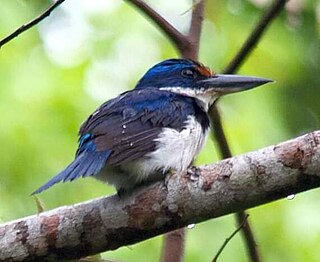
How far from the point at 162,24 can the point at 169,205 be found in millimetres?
992

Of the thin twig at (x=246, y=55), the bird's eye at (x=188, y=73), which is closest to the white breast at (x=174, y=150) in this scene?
the thin twig at (x=246, y=55)

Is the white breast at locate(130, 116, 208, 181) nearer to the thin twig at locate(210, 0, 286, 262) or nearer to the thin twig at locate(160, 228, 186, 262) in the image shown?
the thin twig at locate(210, 0, 286, 262)

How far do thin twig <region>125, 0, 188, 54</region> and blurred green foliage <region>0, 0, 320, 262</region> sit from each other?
747 millimetres

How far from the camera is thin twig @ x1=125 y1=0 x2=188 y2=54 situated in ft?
11.7

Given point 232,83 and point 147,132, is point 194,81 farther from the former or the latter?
point 147,132

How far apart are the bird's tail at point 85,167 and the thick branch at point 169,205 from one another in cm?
16

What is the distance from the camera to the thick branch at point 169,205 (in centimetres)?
265

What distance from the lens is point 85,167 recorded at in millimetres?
3117

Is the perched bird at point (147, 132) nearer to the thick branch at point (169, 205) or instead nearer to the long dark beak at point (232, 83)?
the long dark beak at point (232, 83)

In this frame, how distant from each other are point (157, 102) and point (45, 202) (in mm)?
1282

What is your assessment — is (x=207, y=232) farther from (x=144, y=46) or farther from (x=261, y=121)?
(x=144, y=46)

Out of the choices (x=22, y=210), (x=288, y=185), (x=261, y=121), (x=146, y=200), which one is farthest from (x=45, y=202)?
(x=288, y=185)

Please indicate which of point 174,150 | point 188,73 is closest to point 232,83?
point 188,73

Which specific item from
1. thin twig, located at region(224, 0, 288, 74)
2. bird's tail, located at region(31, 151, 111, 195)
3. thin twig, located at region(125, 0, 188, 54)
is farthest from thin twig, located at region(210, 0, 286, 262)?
bird's tail, located at region(31, 151, 111, 195)
